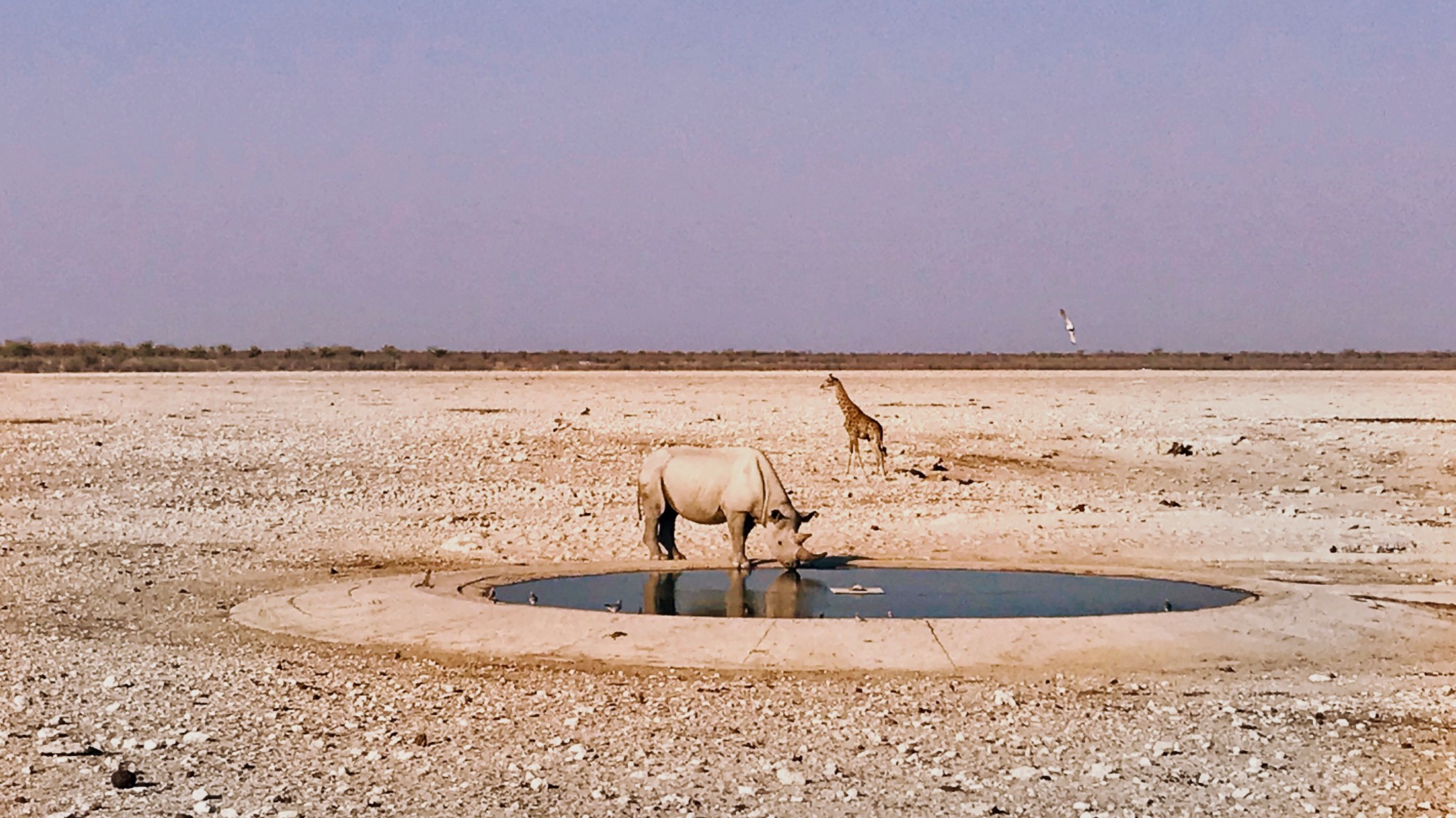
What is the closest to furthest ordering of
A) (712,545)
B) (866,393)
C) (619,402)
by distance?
(712,545), (619,402), (866,393)

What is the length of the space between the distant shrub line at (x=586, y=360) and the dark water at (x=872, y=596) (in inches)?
2070

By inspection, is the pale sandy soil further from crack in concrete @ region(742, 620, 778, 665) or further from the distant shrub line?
the distant shrub line

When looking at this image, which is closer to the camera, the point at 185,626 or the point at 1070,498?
the point at 185,626

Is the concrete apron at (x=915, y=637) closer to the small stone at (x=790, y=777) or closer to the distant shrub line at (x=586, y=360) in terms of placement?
the small stone at (x=790, y=777)

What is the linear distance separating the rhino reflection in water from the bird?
17.3 feet

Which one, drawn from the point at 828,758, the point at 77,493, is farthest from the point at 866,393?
the point at 828,758

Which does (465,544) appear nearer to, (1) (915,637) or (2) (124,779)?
(1) (915,637)

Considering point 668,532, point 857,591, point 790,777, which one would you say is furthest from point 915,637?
point 668,532

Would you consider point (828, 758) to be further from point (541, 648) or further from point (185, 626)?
point (185, 626)

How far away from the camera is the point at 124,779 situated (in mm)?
8656

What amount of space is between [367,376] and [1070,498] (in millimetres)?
40482

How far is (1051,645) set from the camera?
12016 millimetres

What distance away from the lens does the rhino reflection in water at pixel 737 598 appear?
13773 millimetres

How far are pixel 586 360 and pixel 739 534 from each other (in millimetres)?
76769
